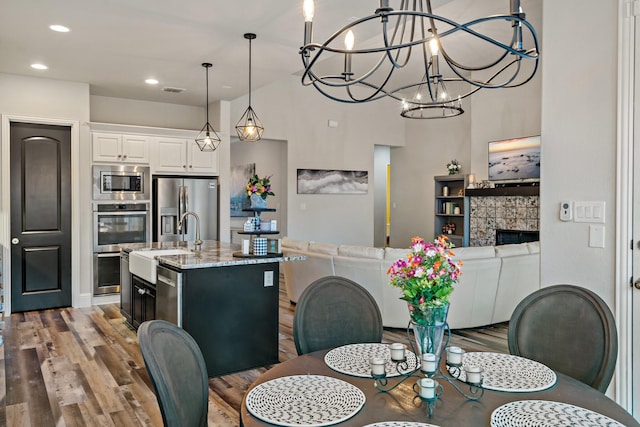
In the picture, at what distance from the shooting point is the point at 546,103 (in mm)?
2666

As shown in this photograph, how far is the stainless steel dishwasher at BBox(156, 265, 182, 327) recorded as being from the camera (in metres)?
3.48

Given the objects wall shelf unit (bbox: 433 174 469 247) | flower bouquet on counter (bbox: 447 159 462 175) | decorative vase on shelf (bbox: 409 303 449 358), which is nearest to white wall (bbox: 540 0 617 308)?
decorative vase on shelf (bbox: 409 303 449 358)

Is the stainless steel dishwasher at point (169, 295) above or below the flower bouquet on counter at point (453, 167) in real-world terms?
below

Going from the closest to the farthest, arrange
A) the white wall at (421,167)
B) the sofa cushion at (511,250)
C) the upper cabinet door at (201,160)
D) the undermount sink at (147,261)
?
1. the undermount sink at (147,261)
2. the sofa cushion at (511,250)
3. the upper cabinet door at (201,160)
4. the white wall at (421,167)

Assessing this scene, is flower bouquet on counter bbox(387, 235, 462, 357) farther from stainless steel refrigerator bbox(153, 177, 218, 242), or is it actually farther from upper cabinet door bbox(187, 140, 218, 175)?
upper cabinet door bbox(187, 140, 218, 175)

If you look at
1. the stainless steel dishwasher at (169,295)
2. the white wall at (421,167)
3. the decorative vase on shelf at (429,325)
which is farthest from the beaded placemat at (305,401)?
the white wall at (421,167)

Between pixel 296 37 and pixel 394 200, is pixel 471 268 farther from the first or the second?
pixel 394 200

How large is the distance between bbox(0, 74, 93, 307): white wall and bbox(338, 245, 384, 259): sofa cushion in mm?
3366

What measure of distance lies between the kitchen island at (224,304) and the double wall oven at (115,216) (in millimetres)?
2478

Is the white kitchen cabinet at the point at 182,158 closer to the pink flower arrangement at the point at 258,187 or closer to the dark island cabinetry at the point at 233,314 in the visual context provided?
the pink flower arrangement at the point at 258,187

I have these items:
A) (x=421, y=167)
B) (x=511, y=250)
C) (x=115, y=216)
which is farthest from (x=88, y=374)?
(x=421, y=167)

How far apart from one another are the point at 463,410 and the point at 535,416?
0.20 meters

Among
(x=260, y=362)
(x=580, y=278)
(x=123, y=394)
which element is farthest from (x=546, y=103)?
(x=123, y=394)

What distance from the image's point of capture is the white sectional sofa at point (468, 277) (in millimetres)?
4637
